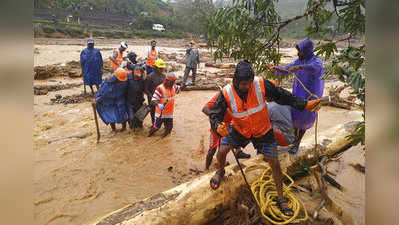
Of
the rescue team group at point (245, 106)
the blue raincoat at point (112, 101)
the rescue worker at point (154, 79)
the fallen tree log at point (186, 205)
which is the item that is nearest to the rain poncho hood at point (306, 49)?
the rescue team group at point (245, 106)

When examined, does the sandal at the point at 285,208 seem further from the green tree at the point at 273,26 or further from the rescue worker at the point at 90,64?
the rescue worker at the point at 90,64

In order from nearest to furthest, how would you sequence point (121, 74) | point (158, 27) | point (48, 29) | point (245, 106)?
point (245, 106) → point (121, 74) → point (48, 29) → point (158, 27)

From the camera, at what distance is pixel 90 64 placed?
7.87 m

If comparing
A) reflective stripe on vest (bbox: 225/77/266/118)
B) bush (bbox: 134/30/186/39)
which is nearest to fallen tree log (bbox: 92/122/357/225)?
reflective stripe on vest (bbox: 225/77/266/118)

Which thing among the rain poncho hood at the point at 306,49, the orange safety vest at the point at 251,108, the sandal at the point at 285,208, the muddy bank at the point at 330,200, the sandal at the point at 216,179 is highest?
the rain poncho hood at the point at 306,49

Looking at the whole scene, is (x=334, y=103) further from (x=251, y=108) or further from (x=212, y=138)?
(x=251, y=108)

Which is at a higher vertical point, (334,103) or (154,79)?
(154,79)

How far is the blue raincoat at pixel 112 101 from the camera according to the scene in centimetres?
509

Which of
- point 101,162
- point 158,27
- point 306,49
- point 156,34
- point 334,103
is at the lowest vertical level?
point 101,162

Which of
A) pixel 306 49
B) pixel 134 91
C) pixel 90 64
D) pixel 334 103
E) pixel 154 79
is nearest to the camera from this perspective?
pixel 306 49

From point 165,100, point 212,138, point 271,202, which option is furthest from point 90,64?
point 271,202

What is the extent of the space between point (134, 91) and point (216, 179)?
3484 mm
